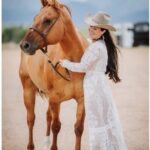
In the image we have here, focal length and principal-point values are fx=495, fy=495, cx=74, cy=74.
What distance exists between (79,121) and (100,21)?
0.47m

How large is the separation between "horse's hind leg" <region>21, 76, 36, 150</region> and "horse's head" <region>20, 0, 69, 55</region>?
0.34m

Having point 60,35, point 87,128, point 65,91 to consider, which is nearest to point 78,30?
point 60,35

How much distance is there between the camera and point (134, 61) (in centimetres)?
256

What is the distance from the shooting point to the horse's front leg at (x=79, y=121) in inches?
89.3

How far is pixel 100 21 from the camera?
2.20 meters

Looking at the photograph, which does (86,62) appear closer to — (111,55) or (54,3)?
(111,55)

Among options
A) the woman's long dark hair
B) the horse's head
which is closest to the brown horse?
the horse's head

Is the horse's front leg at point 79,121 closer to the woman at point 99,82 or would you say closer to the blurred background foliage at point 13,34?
the woman at point 99,82

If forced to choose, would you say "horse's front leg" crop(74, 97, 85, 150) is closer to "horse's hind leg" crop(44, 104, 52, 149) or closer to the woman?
the woman

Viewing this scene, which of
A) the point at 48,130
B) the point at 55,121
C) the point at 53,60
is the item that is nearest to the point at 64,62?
the point at 53,60

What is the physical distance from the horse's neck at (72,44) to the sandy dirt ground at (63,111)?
29cm

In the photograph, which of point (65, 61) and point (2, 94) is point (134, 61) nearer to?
point (65, 61)

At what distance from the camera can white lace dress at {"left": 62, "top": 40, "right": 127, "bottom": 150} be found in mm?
2178

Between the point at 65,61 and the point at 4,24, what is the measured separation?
1.51 feet
